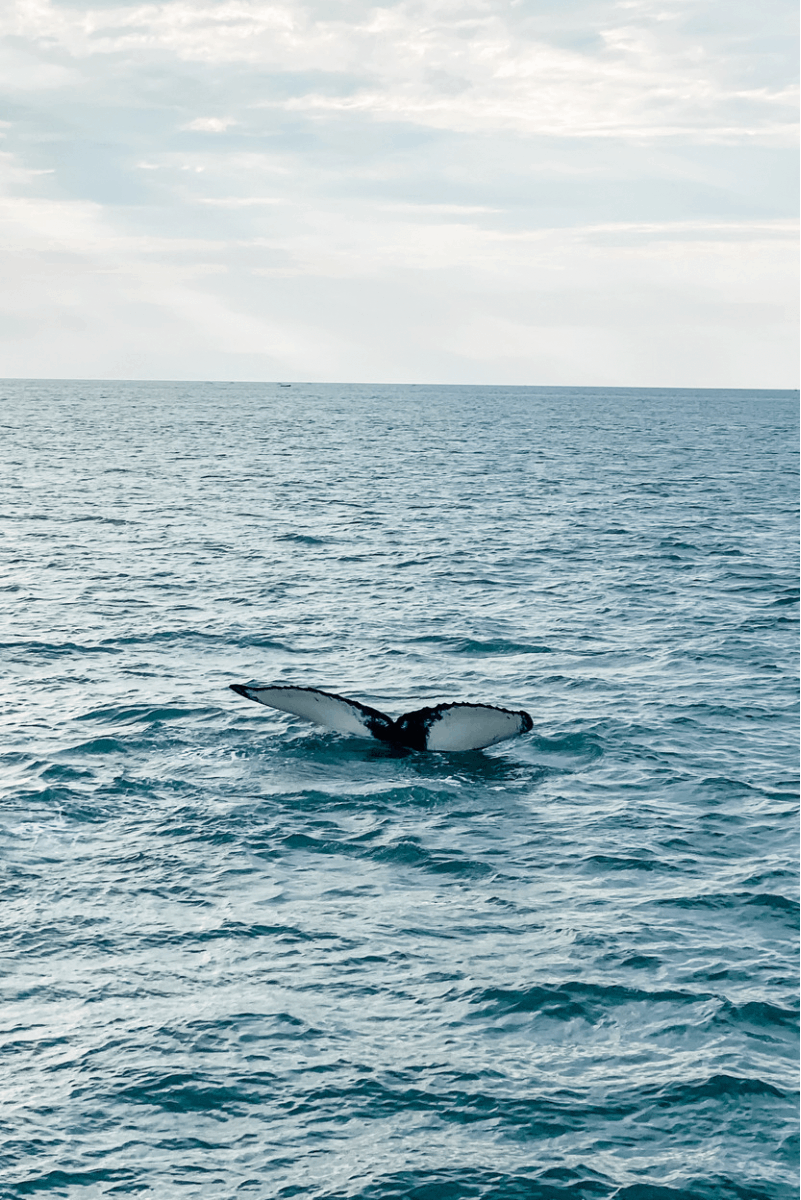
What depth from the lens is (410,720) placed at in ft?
77.2

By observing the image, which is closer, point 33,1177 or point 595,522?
point 33,1177

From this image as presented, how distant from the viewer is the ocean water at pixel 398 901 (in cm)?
1223

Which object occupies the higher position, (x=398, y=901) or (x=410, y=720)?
(x=410, y=720)

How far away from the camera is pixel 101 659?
32281 mm

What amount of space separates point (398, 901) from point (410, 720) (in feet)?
21.1

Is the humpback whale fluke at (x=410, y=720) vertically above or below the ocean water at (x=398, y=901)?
above

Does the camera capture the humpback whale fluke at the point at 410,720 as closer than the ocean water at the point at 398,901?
No

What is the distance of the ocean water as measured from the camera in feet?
40.1

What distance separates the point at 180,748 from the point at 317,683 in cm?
577

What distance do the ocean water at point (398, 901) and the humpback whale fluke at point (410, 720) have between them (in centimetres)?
54

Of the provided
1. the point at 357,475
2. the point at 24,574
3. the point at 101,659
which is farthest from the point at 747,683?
the point at 357,475

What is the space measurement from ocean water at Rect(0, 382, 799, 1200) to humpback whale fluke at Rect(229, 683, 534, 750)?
1.76ft

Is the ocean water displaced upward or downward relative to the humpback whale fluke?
downward

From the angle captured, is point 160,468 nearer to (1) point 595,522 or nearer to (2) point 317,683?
(1) point 595,522
